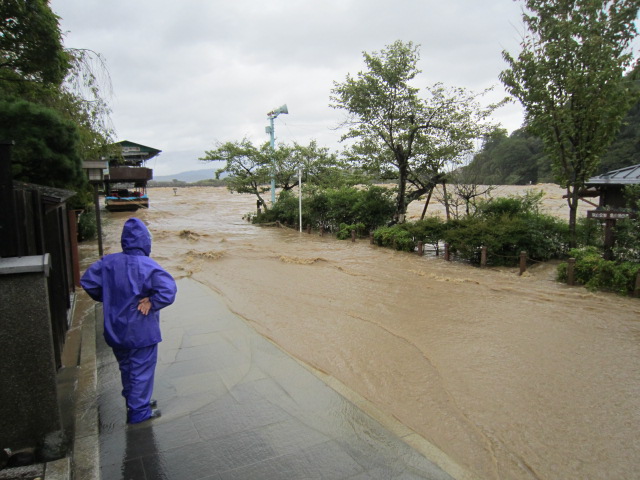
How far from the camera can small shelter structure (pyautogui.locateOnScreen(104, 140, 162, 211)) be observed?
105ft

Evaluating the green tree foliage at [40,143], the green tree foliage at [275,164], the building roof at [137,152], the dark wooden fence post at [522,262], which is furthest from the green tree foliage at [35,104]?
the building roof at [137,152]

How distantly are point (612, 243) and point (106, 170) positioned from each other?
12610mm

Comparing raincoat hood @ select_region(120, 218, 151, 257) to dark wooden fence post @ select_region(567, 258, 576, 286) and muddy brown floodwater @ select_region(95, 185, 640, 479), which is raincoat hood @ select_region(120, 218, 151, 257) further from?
dark wooden fence post @ select_region(567, 258, 576, 286)

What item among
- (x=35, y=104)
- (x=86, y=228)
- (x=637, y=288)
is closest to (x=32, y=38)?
(x=35, y=104)

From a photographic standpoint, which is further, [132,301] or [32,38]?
[32,38]

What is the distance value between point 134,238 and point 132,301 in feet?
1.69

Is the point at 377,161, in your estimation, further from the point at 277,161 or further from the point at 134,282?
the point at 134,282

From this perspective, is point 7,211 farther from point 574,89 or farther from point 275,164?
point 275,164

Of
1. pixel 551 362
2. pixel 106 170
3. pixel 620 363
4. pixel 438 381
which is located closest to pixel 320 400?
pixel 438 381

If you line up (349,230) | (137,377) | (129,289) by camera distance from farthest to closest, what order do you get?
(349,230)
(137,377)
(129,289)

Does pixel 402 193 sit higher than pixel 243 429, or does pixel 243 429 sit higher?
pixel 402 193

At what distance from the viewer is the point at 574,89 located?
11.1 m

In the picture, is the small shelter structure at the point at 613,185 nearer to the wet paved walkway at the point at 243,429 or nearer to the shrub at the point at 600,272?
the shrub at the point at 600,272

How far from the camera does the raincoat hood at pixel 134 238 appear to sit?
357 cm
